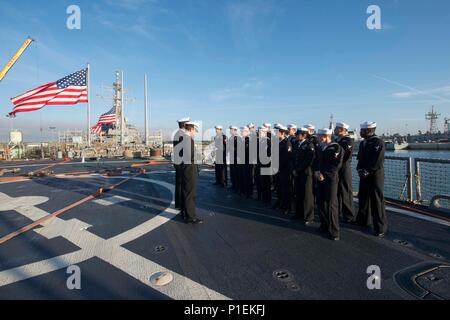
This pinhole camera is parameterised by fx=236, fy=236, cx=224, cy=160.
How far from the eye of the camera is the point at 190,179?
4652 mm

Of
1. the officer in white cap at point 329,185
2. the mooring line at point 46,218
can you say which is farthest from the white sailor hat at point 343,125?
the mooring line at point 46,218

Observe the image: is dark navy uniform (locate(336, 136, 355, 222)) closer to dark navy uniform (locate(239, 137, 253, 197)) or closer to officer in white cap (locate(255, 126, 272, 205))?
officer in white cap (locate(255, 126, 272, 205))

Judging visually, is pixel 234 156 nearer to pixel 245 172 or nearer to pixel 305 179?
pixel 245 172

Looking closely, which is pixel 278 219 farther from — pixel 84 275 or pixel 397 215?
pixel 84 275

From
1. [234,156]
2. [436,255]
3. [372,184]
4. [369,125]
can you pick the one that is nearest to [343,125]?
[369,125]

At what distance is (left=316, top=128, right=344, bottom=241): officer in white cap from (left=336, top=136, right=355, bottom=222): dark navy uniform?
2.14 ft

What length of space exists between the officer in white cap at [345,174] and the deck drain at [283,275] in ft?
8.52

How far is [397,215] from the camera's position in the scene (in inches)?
191

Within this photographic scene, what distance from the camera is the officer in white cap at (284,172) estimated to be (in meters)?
5.22

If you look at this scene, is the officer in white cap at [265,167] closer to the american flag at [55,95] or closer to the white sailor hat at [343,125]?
the white sailor hat at [343,125]

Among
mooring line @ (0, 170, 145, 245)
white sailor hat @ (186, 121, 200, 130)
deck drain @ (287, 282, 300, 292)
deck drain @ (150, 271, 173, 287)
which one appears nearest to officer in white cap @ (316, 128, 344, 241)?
deck drain @ (287, 282, 300, 292)

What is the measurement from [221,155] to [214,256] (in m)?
5.59
